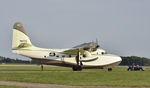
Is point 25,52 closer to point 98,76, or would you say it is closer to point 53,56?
point 53,56

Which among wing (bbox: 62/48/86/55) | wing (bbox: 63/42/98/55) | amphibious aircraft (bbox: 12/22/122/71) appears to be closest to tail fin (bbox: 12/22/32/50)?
amphibious aircraft (bbox: 12/22/122/71)

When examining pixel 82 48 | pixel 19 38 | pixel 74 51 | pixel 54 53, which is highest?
pixel 19 38

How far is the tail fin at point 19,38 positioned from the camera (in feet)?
170

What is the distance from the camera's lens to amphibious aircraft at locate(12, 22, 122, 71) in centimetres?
5166

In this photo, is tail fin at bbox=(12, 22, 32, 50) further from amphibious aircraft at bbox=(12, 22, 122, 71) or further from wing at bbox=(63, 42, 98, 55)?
wing at bbox=(63, 42, 98, 55)

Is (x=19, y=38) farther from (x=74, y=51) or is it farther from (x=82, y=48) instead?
(x=82, y=48)

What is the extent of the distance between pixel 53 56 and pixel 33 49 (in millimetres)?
3888

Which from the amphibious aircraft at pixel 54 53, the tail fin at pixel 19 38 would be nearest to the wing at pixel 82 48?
the amphibious aircraft at pixel 54 53

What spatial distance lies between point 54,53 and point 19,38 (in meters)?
7.03

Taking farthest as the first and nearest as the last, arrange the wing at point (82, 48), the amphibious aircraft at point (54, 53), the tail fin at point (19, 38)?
1. the tail fin at point (19, 38)
2. the amphibious aircraft at point (54, 53)
3. the wing at point (82, 48)

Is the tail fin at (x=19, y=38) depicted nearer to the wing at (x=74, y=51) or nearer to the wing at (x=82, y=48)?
the wing at (x=74, y=51)

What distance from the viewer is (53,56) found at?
52.0 meters

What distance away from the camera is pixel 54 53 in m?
52.2

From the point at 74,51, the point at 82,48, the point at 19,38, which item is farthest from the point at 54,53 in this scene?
the point at 19,38
